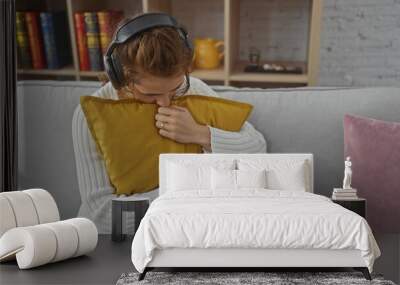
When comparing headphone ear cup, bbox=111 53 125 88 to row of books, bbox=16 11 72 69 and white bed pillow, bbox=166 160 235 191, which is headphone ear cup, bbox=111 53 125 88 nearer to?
row of books, bbox=16 11 72 69

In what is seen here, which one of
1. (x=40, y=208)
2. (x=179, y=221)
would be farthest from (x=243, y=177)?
(x=40, y=208)

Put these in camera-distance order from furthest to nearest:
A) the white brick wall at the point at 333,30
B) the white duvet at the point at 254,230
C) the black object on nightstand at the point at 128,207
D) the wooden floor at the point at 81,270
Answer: the white brick wall at the point at 333,30, the black object on nightstand at the point at 128,207, the wooden floor at the point at 81,270, the white duvet at the point at 254,230

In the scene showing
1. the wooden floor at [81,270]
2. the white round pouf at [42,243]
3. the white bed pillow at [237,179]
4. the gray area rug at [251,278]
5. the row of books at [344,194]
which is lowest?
the wooden floor at [81,270]

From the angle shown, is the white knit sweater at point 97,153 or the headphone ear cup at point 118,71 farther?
the headphone ear cup at point 118,71

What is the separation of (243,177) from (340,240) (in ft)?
2.60

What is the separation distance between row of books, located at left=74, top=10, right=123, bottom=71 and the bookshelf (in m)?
0.04

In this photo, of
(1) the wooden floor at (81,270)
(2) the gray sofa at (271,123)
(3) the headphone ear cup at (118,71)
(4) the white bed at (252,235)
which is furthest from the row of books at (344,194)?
(3) the headphone ear cup at (118,71)

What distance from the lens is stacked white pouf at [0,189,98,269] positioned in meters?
3.71

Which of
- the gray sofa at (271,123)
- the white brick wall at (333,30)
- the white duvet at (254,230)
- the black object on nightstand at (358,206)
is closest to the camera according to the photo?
the white duvet at (254,230)

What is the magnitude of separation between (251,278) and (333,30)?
223 centimetres

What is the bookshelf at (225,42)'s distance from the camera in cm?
475

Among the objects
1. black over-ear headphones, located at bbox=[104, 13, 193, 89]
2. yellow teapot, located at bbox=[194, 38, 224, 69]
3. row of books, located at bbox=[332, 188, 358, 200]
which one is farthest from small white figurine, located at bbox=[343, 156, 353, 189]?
black over-ear headphones, located at bbox=[104, 13, 193, 89]

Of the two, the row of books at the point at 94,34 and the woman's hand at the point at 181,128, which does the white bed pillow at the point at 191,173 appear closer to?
the woman's hand at the point at 181,128

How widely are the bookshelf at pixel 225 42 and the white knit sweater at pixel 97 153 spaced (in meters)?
0.30
